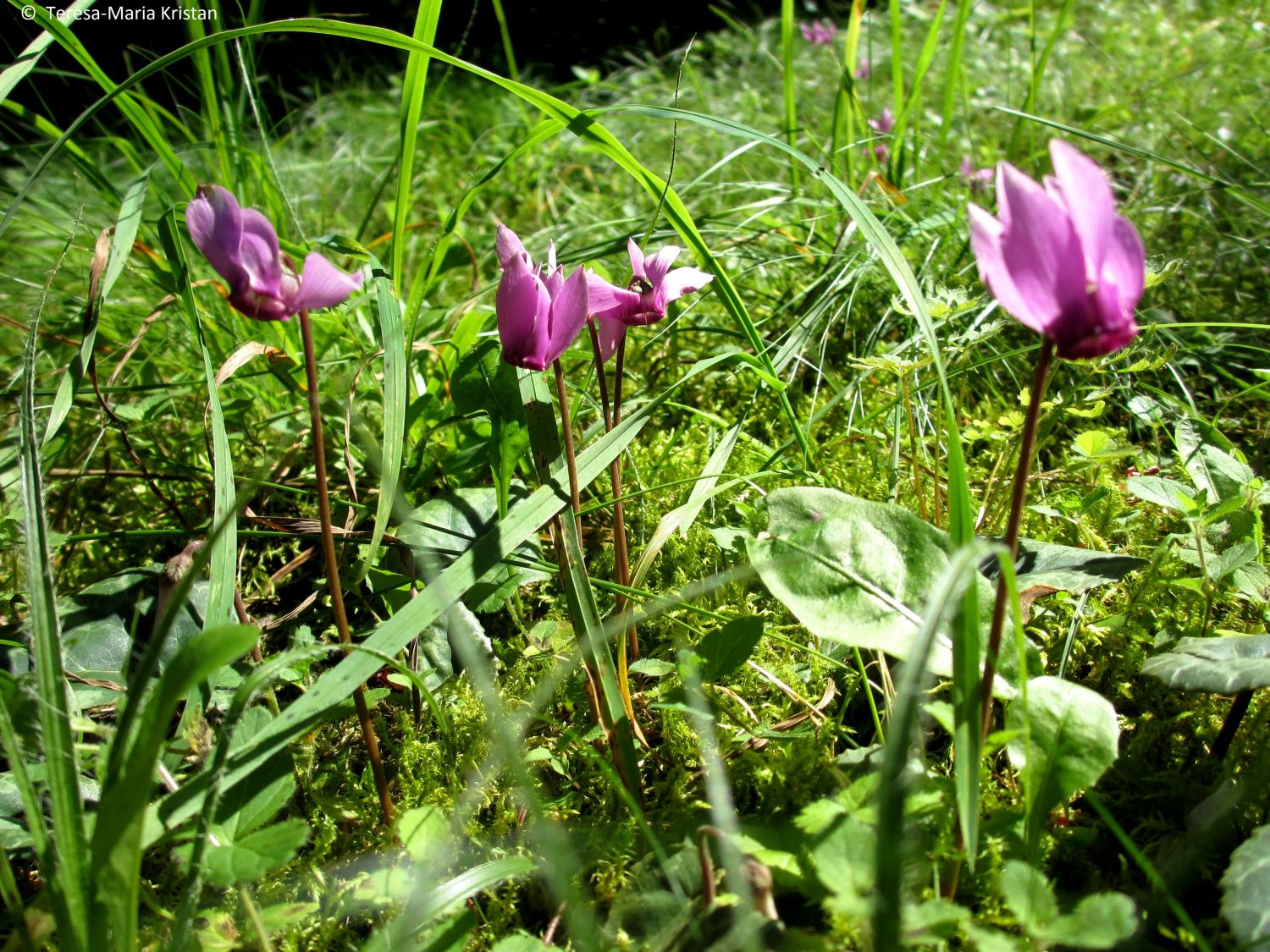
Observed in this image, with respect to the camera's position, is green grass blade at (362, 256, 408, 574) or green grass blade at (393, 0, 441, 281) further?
green grass blade at (393, 0, 441, 281)

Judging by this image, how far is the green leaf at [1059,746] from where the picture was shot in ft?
2.84

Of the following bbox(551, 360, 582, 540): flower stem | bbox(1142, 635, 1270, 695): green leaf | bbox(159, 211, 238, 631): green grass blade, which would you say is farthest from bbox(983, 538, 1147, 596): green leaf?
Result: bbox(159, 211, 238, 631): green grass blade

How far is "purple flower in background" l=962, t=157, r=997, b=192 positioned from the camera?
8.68 ft

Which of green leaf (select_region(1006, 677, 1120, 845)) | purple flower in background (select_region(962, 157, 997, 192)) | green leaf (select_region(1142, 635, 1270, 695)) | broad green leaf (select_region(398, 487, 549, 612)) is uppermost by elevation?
purple flower in background (select_region(962, 157, 997, 192))

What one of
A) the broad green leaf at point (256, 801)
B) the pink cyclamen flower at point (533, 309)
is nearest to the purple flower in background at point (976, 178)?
the pink cyclamen flower at point (533, 309)

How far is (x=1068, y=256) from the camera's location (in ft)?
2.40

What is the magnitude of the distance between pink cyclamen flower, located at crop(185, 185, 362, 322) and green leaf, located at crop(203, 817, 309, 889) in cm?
51

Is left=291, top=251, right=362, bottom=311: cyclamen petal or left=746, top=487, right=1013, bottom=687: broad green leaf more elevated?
left=291, top=251, right=362, bottom=311: cyclamen petal

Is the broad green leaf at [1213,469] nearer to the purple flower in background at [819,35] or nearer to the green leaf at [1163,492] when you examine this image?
the green leaf at [1163,492]

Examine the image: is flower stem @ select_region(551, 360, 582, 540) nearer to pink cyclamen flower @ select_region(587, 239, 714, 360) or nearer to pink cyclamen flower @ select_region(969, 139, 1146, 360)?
pink cyclamen flower @ select_region(587, 239, 714, 360)

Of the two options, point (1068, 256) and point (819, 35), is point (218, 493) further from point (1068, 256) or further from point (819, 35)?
point (819, 35)

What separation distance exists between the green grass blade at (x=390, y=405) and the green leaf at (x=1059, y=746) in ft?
2.32

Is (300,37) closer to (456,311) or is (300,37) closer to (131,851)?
(456,311)

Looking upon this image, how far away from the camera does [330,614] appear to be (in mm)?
A: 1469
